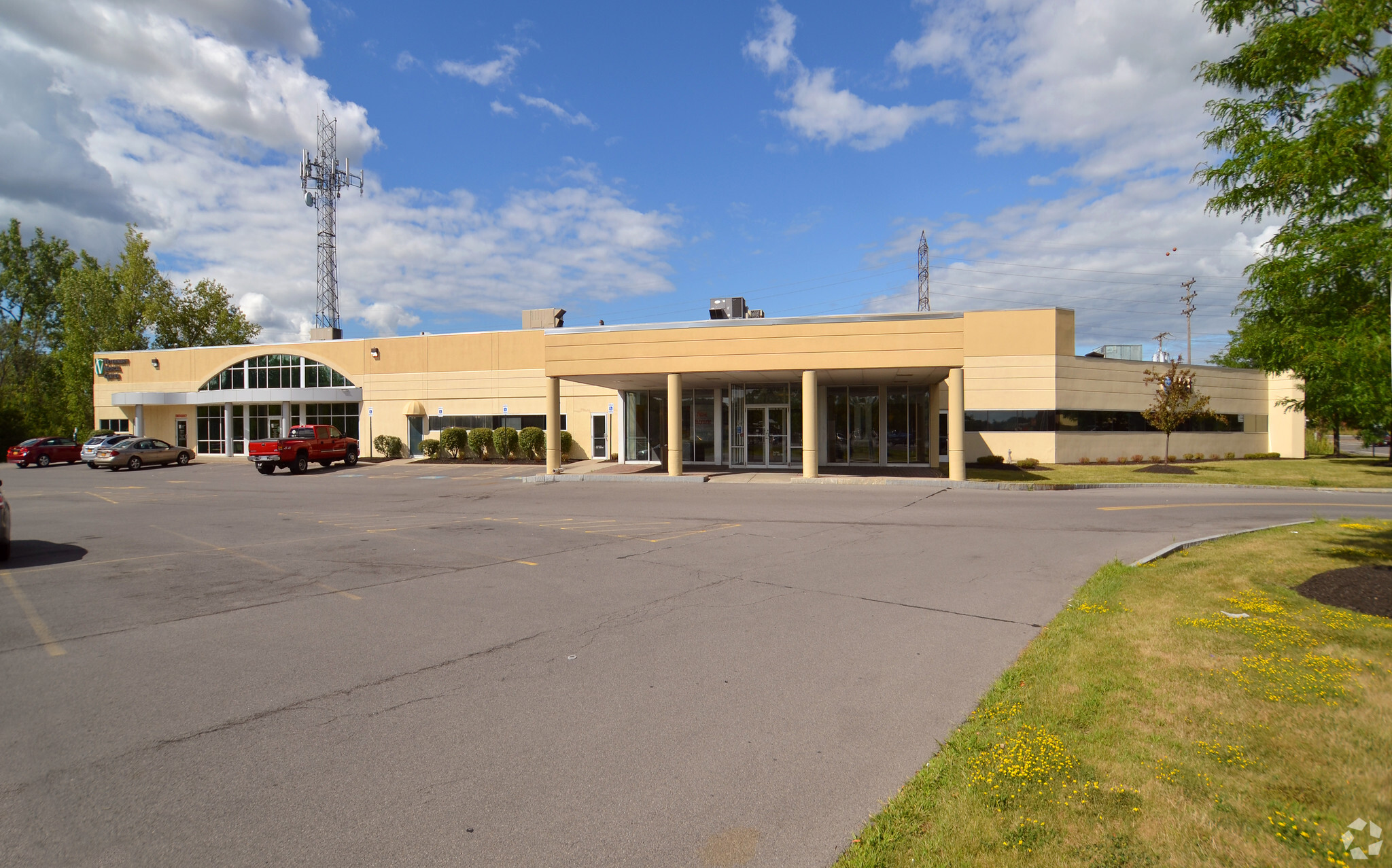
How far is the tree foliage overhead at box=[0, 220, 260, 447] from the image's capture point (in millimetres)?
57938

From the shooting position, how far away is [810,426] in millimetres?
24359

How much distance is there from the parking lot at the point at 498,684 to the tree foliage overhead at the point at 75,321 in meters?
60.3

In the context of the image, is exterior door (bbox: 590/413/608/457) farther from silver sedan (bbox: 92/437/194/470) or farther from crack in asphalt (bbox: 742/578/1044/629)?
crack in asphalt (bbox: 742/578/1044/629)

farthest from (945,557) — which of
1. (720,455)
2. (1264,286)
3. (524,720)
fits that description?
(720,455)

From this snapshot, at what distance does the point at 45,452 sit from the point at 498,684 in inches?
2007

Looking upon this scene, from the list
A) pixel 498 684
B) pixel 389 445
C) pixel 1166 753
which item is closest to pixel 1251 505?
pixel 1166 753

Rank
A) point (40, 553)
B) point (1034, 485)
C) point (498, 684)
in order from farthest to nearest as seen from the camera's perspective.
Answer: point (1034, 485)
point (40, 553)
point (498, 684)

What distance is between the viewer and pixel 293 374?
138 feet

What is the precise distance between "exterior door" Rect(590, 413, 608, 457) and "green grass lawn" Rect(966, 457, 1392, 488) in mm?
18265

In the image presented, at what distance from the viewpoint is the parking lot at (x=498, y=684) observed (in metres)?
3.60

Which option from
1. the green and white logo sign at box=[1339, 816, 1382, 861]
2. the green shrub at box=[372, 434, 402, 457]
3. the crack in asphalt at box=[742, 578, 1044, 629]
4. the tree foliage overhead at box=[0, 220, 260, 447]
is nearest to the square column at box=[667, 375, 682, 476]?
the crack in asphalt at box=[742, 578, 1044, 629]

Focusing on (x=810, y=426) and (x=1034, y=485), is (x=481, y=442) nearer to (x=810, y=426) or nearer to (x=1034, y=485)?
(x=810, y=426)

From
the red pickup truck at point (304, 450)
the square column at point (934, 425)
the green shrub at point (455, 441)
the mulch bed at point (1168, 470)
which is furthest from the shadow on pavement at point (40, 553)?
the mulch bed at point (1168, 470)

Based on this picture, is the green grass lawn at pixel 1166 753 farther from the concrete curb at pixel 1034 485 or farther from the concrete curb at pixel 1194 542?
the concrete curb at pixel 1034 485
